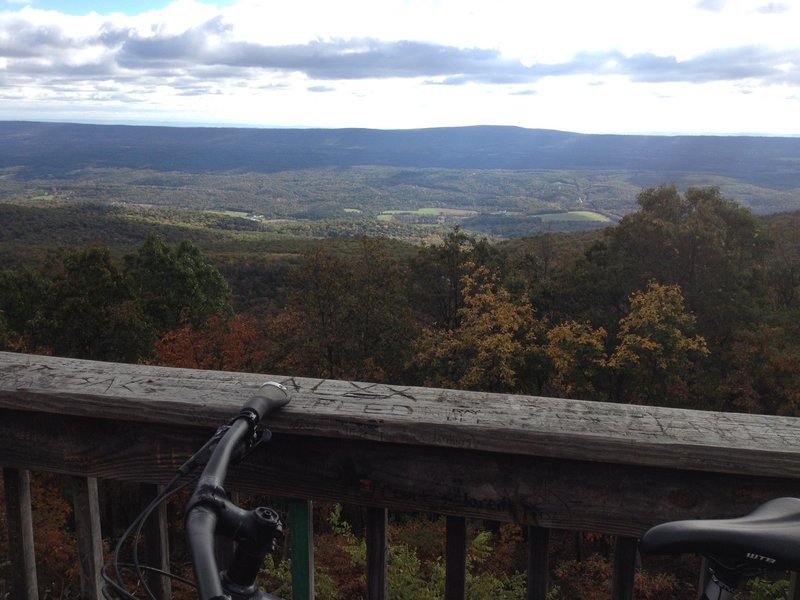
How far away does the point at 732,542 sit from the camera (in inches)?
42.8

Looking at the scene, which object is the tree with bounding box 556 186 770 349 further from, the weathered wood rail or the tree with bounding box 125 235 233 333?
the weathered wood rail

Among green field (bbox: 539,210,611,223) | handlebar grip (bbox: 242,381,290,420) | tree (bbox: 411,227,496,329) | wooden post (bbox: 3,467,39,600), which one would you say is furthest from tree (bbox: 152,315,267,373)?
green field (bbox: 539,210,611,223)

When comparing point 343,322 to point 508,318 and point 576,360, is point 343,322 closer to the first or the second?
point 508,318

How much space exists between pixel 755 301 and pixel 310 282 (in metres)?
14.2

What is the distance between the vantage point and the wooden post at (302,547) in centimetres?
164

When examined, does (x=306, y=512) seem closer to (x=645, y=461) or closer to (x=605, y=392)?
(x=645, y=461)

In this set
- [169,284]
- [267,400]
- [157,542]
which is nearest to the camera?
[267,400]

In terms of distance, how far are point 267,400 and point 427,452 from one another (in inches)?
15.5

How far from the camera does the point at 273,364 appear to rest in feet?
Answer: 71.9

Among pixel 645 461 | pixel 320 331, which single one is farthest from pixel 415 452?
pixel 320 331

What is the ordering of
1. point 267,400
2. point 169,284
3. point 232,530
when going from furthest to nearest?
point 169,284 → point 267,400 → point 232,530

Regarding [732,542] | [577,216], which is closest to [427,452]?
Result: [732,542]

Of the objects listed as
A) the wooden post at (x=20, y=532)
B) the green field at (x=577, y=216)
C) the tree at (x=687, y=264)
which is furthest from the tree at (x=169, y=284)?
the green field at (x=577, y=216)

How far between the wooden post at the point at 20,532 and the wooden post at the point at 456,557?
1123 mm
